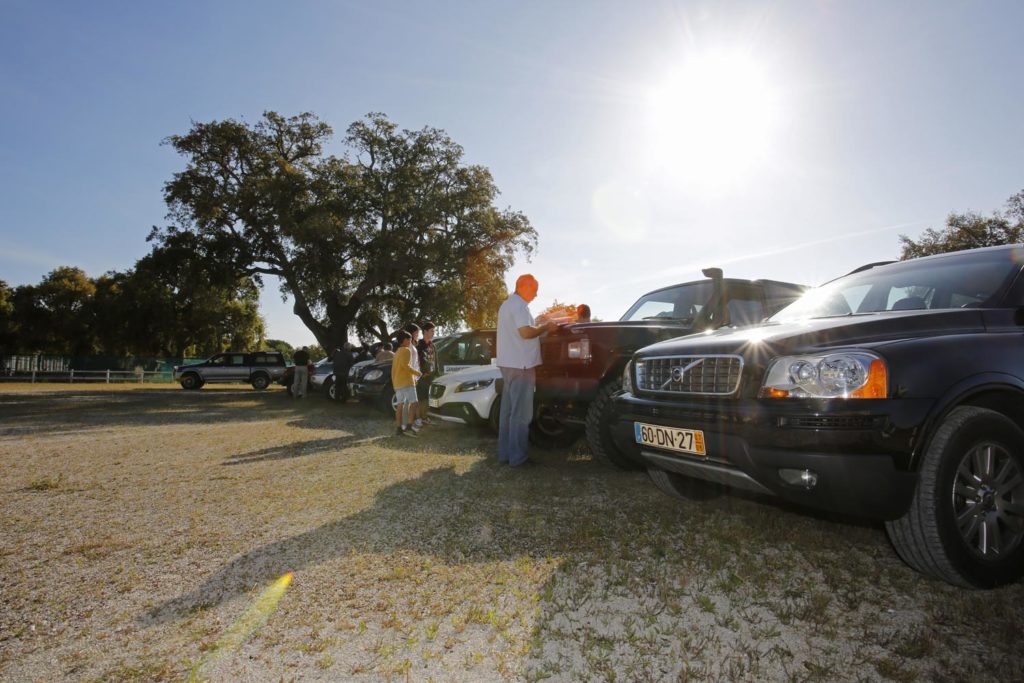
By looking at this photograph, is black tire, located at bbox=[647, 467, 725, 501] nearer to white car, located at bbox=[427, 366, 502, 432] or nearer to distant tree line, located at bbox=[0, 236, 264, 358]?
white car, located at bbox=[427, 366, 502, 432]

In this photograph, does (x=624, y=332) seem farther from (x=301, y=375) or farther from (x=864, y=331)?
(x=301, y=375)

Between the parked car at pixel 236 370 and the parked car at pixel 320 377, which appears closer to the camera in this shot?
the parked car at pixel 320 377

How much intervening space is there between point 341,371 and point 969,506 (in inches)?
576

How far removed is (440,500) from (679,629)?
2534mm

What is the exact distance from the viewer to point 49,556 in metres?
3.39

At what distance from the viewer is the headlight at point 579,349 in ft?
17.5

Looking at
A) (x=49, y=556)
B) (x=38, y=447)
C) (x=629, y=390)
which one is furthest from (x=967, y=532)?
(x=38, y=447)

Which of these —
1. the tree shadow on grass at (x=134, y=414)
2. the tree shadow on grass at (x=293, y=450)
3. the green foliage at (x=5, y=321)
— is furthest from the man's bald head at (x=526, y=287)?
the green foliage at (x=5, y=321)

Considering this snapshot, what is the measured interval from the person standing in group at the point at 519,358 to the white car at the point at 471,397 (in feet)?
5.07

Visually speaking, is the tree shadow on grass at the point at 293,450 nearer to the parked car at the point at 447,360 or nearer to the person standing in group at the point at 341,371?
the parked car at the point at 447,360

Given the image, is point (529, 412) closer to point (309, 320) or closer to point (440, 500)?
point (440, 500)

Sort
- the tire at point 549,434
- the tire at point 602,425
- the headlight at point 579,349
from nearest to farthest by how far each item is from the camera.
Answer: the tire at point 602,425, the headlight at point 579,349, the tire at point 549,434

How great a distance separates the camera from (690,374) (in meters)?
3.38

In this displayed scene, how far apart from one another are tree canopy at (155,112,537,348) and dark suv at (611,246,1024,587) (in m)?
21.6
